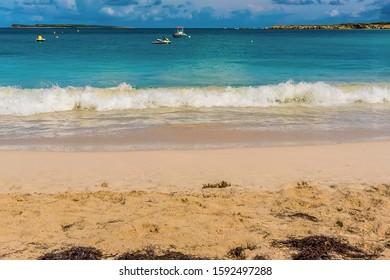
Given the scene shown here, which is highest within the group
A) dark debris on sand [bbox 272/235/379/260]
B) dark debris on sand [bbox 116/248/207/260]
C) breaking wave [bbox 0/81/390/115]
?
breaking wave [bbox 0/81/390/115]

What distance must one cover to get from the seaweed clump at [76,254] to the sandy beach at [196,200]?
10 centimetres

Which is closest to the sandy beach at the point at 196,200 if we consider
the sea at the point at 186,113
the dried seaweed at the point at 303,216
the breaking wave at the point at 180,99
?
the dried seaweed at the point at 303,216

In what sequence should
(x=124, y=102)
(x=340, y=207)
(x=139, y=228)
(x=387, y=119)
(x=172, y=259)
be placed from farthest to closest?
1. (x=124, y=102)
2. (x=387, y=119)
3. (x=340, y=207)
4. (x=139, y=228)
5. (x=172, y=259)

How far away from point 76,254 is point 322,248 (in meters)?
2.57

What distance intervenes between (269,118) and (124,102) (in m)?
5.42

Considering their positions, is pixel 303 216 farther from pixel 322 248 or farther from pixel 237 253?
pixel 237 253

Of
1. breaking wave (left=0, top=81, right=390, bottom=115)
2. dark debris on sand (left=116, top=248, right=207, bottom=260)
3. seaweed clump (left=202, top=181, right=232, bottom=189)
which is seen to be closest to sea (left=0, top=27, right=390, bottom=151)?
breaking wave (left=0, top=81, right=390, bottom=115)

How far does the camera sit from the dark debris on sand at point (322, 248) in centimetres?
456

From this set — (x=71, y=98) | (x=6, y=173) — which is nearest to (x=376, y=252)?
(x=6, y=173)

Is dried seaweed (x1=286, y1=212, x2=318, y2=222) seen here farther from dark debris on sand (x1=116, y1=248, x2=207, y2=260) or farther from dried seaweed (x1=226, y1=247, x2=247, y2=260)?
dark debris on sand (x1=116, y1=248, x2=207, y2=260)

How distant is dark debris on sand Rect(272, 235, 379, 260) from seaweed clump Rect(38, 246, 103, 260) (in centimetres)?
189

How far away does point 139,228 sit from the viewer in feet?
17.1

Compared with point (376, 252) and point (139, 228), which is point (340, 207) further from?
point (139, 228)

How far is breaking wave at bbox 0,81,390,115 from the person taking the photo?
15.7m
